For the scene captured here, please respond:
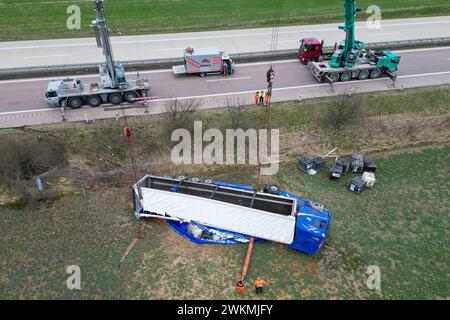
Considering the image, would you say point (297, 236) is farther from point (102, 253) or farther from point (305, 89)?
point (305, 89)

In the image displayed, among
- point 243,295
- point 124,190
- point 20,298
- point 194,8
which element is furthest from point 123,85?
point 194,8

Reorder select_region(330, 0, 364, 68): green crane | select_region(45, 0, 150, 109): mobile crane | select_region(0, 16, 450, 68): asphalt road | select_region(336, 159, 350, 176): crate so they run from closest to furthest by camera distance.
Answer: select_region(336, 159, 350, 176): crate, select_region(45, 0, 150, 109): mobile crane, select_region(330, 0, 364, 68): green crane, select_region(0, 16, 450, 68): asphalt road

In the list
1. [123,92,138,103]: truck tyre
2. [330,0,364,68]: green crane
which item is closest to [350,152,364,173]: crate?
[330,0,364,68]: green crane

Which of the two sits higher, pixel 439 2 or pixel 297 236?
pixel 439 2

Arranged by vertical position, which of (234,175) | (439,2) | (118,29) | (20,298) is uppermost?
(439,2)

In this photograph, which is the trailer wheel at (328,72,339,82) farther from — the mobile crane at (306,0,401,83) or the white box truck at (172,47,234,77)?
the white box truck at (172,47,234,77)

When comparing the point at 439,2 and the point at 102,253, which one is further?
the point at 439,2

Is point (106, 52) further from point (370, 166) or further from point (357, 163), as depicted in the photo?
point (370, 166)
